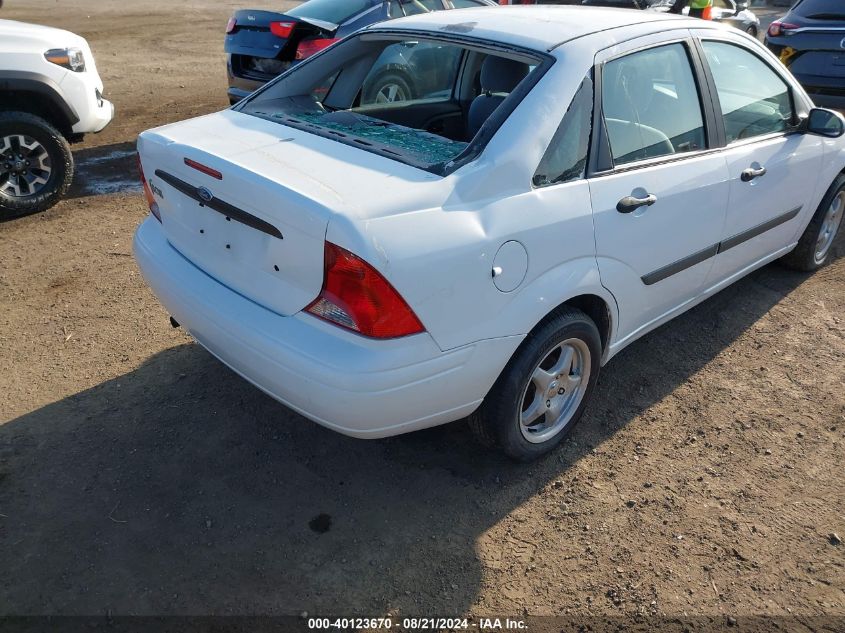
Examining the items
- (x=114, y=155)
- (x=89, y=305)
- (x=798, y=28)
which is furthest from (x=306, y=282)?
(x=798, y=28)

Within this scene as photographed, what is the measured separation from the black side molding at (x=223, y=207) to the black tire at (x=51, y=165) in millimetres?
3206

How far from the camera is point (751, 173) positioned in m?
3.81

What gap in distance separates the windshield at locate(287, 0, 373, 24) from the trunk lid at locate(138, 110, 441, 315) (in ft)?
16.5

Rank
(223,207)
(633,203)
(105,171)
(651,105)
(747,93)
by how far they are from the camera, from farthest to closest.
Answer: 1. (105,171)
2. (747,93)
3. (651,105)
4. (633,203)
5. (223,207)

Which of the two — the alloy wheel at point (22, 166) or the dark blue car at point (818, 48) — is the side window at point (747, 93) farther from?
the alloy wheel at point (22, 166)

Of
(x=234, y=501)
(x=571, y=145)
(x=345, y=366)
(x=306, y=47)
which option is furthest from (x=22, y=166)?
(x=571, y=145)

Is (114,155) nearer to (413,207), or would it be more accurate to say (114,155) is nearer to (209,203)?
(209,203)

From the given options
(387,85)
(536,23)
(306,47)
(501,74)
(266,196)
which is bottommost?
(306,47)

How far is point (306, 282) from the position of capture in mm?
2605

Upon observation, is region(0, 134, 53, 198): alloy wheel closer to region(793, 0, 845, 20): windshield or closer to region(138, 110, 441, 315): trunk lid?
Result: region(138, 110, 441, 315): trunk lid

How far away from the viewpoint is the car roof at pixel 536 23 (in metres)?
3.19

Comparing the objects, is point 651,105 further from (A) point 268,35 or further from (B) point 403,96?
(A) point 268,35

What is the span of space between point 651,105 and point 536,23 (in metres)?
0.63

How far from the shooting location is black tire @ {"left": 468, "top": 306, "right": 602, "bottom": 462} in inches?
116
